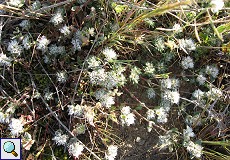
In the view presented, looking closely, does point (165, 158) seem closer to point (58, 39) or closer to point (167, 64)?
point (167, 64)

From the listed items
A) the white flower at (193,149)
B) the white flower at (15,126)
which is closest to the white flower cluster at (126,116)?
the white flower at (193,149)

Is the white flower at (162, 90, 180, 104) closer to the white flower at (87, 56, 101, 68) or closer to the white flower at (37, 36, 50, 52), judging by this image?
the white flower at (87, 56, 101, 68)

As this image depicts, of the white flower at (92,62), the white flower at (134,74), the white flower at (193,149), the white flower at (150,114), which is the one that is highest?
the white flower at (92,62)

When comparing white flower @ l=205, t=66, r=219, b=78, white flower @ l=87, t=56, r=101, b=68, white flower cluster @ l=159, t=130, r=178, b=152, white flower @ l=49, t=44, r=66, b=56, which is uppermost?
white flower @ l=49, t=44, r=66, b=56

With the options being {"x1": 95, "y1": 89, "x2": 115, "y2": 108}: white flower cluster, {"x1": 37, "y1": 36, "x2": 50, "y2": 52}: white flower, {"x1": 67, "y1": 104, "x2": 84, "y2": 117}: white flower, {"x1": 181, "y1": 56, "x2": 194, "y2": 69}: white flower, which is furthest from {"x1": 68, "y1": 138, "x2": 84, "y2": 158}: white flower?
{"x1": 181, "y1": 56, "x2": 194, "y2": 69}: white flower

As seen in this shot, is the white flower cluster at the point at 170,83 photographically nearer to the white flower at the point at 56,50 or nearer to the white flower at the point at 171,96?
the white flower at the point at 171,96

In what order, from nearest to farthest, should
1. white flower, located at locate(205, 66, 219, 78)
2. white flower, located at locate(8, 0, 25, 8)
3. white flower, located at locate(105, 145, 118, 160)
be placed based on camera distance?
white flower, located at locate(8, 0, 25, 8) < white flower, located at locate(105, 145, 118, 160) < white flower, located at locate(205, 66, 219, 78)
